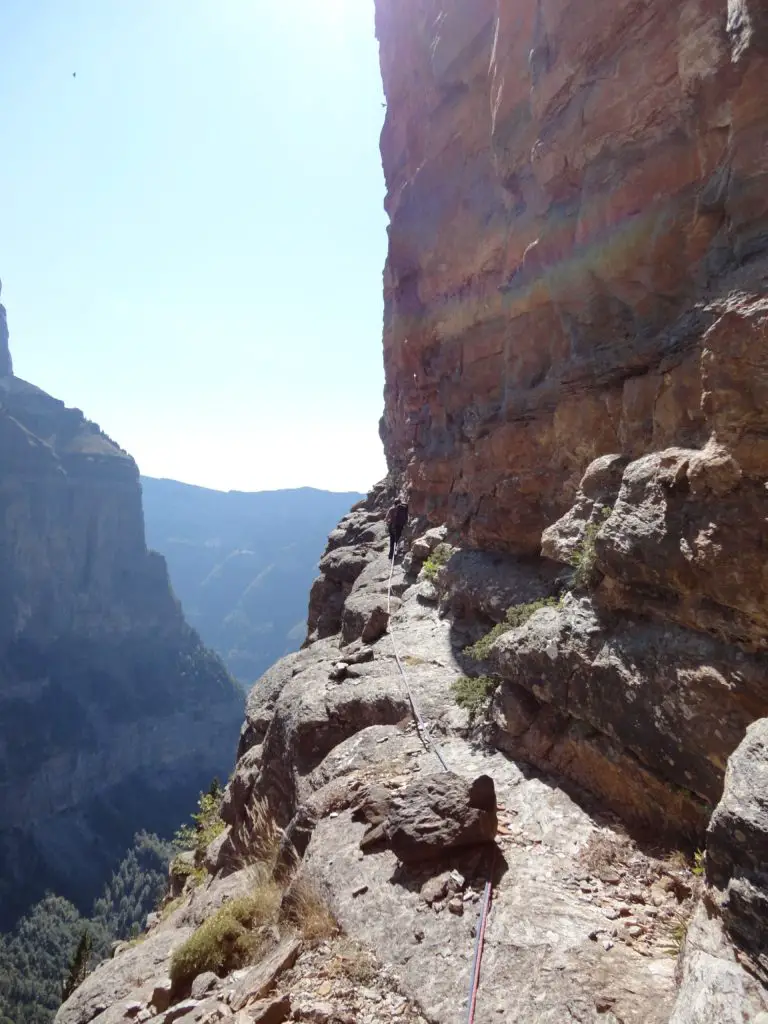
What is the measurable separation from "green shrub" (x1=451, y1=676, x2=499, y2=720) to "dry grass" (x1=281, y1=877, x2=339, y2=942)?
399 cm

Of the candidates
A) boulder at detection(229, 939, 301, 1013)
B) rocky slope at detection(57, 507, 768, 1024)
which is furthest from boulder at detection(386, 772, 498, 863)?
boulder at detection(229, 939, 301, 1013)

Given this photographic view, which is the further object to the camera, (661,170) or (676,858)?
(661,170)

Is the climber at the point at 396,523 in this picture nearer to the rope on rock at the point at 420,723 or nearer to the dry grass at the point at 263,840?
the rope on rock at the point at 420,723

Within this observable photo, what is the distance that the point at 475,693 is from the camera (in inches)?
370

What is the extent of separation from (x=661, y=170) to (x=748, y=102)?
2572 mm

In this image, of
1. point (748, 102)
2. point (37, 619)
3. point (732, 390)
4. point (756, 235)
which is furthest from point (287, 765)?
point (37, 619)

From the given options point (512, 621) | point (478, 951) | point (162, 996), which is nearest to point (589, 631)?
point (512, 621)

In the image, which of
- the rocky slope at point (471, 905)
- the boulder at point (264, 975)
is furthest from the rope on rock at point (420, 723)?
the boulder at point (264, 975)

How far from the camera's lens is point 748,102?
698 centimetres

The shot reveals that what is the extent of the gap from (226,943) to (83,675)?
484 ft

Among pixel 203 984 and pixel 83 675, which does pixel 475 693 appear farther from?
pixel 83 675

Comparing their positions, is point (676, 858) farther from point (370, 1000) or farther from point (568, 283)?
point (568, 283)

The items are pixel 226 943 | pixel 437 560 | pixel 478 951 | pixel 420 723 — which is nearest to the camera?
pixel 478 951

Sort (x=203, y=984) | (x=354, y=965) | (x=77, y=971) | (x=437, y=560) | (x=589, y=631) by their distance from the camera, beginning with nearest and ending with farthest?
(x=354, y=965) < (x=203, y=984) < (x=589, y=631) < (x=437, y=560) < (x=77, y=971)
